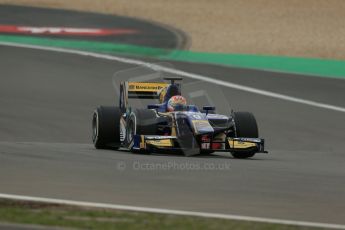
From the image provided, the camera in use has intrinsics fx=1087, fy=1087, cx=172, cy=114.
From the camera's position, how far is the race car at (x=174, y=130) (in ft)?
53.3

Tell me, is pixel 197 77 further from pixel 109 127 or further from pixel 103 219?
pixel 103 219

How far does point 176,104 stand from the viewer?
17.2 m

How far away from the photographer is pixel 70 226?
8.38 meters

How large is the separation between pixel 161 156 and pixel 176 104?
1211 mm

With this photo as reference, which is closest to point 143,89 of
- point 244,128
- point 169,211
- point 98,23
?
point 244,128

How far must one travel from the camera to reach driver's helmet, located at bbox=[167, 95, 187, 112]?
17.2 metres

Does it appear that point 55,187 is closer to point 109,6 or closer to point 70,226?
point 70,226

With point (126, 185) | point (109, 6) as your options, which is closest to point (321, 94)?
point (126, 185)

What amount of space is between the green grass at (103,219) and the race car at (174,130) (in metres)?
6.83

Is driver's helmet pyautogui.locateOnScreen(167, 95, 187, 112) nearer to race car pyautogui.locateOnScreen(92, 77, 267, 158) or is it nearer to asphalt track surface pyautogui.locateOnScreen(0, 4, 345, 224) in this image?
race car pyautogui.locateOnScreen(92, 77, 267, 158)

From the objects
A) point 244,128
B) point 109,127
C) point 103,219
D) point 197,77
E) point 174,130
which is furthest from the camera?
point 197,77

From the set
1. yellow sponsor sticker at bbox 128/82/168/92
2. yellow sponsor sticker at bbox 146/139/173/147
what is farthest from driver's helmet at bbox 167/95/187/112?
yellow sponsor sticker at bbox 128/82/168/92

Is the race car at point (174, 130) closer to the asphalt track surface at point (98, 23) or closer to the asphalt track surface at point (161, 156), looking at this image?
the asphalt track surface at point (161, 156)

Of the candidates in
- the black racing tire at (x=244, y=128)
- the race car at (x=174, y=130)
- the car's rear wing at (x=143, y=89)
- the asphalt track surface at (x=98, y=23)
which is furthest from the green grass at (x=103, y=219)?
the asphalt track surface at (x=98, y=23)
